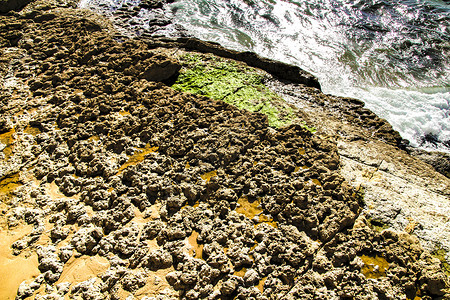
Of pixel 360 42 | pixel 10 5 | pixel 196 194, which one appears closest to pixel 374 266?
pixel 196 194

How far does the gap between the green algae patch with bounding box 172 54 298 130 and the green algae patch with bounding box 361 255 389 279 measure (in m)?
2.52

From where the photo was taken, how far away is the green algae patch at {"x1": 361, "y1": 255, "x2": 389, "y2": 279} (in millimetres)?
3377

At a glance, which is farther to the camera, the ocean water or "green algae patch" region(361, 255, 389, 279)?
the ocean water

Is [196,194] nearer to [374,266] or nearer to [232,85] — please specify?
[374,266]

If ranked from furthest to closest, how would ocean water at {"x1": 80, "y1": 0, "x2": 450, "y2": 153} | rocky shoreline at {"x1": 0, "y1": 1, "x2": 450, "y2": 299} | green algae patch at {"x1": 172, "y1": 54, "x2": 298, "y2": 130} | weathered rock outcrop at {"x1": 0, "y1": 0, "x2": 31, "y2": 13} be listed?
weathered rock outcrop at {"x1": 0, "y1": 0, "x2": 31, "y2": 13}
ocean water at {"x1": 80, "y1": 0, "x2": 450, "y2": 153}
green algae patch at {"x1": 172, "y1": 54, "x2": 298, "y2": 130}
rocky shoreline at {"x1": 0, "y1": 1, "x2": 450, "y2": 299}

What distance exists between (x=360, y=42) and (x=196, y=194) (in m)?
8.31

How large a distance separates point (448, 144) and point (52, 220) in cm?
777

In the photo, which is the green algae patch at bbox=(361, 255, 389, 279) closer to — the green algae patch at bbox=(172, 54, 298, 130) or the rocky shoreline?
the rocky shoreline

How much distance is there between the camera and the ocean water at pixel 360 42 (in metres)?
7.36

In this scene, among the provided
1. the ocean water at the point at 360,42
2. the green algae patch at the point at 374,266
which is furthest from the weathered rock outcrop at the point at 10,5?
the green algae patch at the point at 374,266

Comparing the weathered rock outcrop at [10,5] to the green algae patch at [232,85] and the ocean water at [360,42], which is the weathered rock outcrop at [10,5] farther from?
A: the green algae patch at [232,85]

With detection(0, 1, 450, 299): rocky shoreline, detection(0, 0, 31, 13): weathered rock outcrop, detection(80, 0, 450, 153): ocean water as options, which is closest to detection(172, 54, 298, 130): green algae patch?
detection(0, 1, 450, 299): rocky shoreline

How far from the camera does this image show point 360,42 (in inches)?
373

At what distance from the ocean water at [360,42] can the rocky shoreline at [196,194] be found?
2053mm
